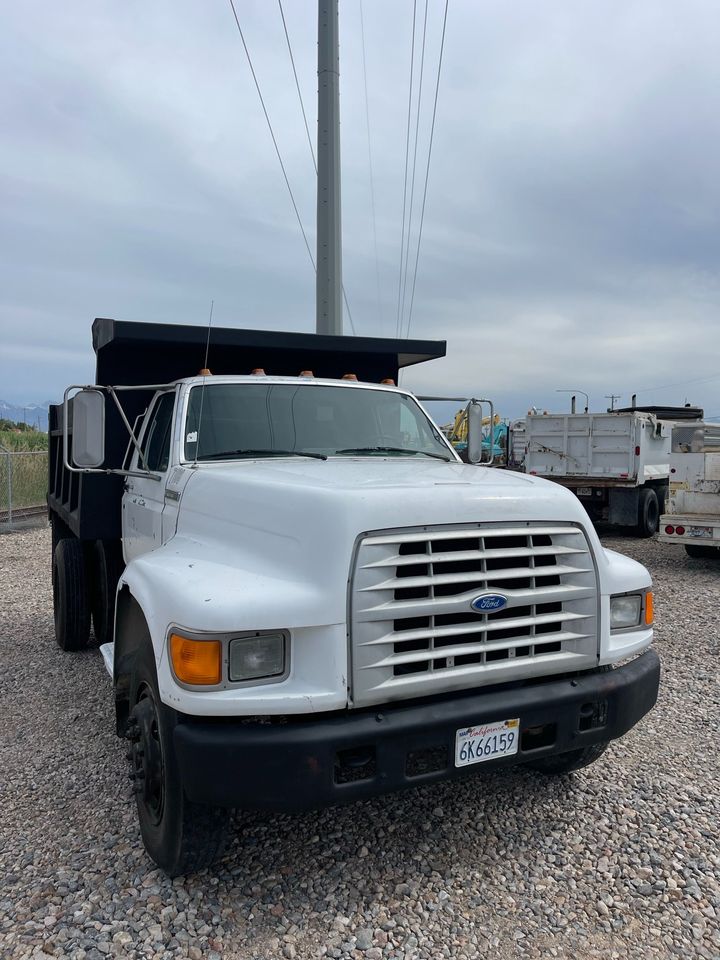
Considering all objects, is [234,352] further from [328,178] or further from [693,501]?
[693,501]

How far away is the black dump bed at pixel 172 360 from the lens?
5312 mm

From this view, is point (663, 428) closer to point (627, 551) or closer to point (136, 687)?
point (627, 551)

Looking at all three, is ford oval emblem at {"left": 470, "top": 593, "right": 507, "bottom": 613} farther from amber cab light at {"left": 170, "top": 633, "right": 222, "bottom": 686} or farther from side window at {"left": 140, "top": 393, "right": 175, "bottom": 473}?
side window at {"left": 140, "top": 393, "right": 175, "bottom": 473}

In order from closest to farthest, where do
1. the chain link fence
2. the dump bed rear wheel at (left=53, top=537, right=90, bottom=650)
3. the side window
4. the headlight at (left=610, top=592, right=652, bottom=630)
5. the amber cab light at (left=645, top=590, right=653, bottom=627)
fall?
the headlight at (left=610, top=592, right=652, bottom=630) < the amber cab light at (left=645, top=590, right=653, bottom=627) < the side window < the dump bed rear wheel at (left=53, top=537, right=90, bottom=650) < the chain link fence

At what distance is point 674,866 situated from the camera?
324 centimetres

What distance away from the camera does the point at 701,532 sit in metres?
10.7

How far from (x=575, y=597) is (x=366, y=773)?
1.13 meters

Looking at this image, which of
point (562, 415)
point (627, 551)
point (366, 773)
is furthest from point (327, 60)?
point (366, 773)

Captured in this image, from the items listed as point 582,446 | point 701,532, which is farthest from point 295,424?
point 582,446

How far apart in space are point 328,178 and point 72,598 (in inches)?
286

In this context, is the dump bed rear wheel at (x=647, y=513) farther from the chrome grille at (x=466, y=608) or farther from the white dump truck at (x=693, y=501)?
the chrome grille at (x=466, y=608)

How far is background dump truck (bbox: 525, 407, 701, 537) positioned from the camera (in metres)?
13.9

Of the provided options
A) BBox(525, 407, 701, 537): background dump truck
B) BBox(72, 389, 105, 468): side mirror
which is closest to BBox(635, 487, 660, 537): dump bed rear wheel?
BBox(525, 407, 701, 537): background dump truck

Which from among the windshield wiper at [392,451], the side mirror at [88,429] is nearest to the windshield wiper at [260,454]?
the windshield wiper at [392,451]
